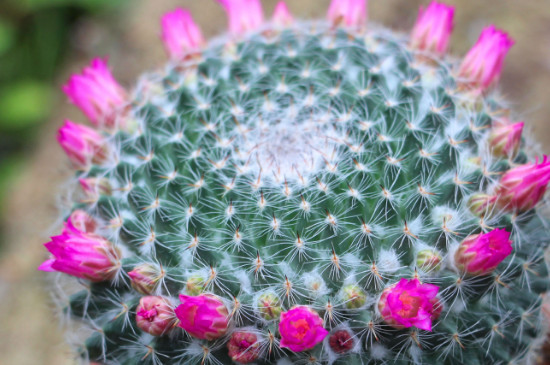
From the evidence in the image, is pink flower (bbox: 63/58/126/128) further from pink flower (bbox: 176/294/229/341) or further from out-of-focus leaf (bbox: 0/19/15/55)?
out-of-focus leaf (bbox: 0/19/15/55)

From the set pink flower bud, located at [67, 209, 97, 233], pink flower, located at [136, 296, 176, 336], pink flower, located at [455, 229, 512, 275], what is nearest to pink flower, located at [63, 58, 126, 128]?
pink flower bud, located at [67, 209, 97, 233]

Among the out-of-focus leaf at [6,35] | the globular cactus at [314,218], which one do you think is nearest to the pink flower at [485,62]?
the globular cactus at [314,218]

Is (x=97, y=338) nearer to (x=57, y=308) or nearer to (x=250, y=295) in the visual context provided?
(x=57, y=308)

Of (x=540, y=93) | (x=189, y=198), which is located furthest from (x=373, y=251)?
(x=540, y=93)

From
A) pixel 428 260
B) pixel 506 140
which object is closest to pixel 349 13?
pixel 506 140

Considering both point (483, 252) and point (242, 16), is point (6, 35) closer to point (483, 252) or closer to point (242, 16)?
point (242, 16)
